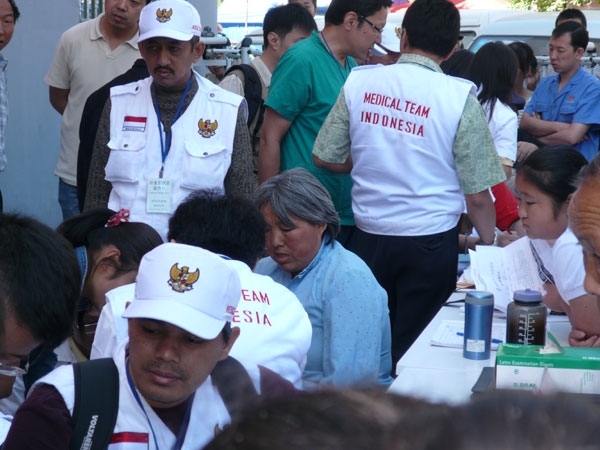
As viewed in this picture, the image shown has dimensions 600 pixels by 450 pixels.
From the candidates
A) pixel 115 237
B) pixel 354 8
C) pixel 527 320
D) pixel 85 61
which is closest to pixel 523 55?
pixel 354 8

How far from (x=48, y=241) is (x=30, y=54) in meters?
4.31

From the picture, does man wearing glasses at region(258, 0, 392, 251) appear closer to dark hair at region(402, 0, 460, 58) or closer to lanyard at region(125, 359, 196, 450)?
dark hair at region(402, 0, 460, 58)

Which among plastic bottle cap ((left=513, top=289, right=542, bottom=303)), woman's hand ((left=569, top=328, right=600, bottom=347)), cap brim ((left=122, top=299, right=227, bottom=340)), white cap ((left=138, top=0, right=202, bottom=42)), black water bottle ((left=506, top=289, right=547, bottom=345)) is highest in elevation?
white cap ((left=138, top=0, right=202, bottom=42))

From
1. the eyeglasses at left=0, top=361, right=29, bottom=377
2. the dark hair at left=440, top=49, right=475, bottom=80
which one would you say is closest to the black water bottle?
the eyeglasses at left=0, top=361, right=29, bottom=377

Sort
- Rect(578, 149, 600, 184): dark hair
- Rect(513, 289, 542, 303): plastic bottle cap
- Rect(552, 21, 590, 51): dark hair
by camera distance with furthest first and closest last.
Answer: Rect(552, 21, 590, 51): dark hair
Rect(513, 289, 542, 303): plastic bottle cap
Rect(578, 149, 600, 184): dark hair

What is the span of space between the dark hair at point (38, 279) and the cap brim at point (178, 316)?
18 centimetres

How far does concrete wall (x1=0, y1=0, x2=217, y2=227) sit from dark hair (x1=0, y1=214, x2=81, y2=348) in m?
3.83

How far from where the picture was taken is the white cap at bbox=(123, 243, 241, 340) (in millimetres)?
2021

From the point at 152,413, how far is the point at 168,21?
2.07m

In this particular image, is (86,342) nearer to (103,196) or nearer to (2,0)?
(103,196)

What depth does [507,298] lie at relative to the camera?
3.60 meters

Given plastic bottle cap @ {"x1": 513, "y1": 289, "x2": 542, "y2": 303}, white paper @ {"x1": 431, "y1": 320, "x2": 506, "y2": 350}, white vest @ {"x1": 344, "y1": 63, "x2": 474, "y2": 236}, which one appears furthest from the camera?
white vest @ {"x1": 344, "y1": 63, "x2": 474, "y2": 236}

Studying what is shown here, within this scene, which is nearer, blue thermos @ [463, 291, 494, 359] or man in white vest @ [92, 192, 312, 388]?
man in white vest @ [92, 192, 312, 388]

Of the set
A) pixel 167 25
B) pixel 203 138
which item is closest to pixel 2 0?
pixel 167 25
